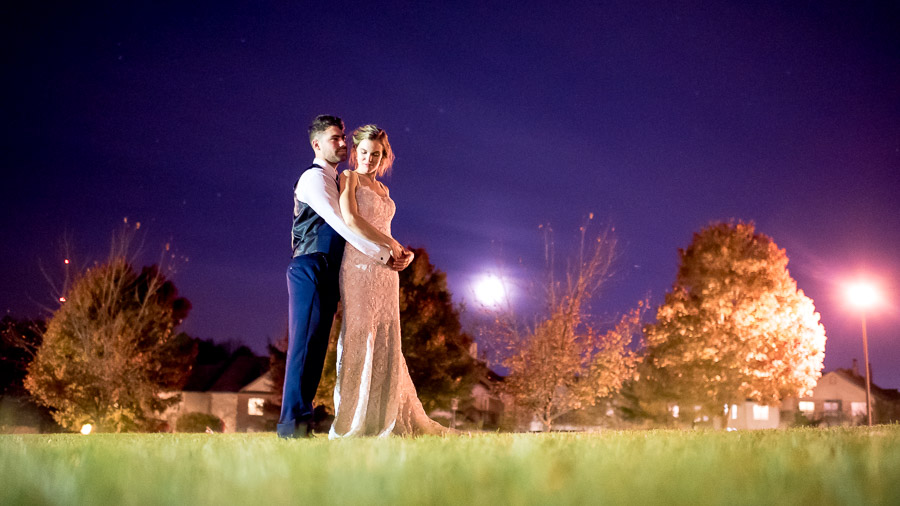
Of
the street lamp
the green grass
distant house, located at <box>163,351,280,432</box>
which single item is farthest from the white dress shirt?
distant house, located at <box>163,351,280,432</box>

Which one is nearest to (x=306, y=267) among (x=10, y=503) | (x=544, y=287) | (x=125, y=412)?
(x=10, y=503)

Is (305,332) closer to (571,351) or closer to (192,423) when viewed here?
(571,351)

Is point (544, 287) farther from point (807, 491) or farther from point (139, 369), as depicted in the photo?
point (807, 491)

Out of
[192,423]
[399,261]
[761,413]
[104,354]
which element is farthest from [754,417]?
[399,261]

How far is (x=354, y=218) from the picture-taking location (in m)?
5.84

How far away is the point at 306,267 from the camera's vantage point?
602cm

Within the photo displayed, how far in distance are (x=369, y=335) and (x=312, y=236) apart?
0.93m

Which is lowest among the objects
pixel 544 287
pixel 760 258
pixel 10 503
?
pixel 10 503

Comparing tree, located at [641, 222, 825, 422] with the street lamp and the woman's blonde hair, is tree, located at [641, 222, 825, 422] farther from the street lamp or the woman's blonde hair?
the woman's blonde hair

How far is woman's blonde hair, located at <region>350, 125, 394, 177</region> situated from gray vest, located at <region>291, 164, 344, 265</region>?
344 mm

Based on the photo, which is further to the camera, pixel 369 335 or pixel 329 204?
pixel 369 335

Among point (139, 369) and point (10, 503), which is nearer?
point (10, 503)

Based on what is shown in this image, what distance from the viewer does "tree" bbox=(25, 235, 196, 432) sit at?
104 ft

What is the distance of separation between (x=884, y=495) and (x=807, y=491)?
0.76 ft
